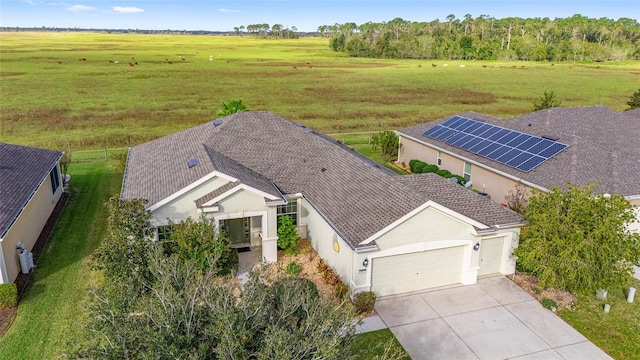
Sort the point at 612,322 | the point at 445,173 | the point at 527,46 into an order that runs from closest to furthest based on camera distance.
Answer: the point at 612,322 → the point at 445,173 → the point at 527,46

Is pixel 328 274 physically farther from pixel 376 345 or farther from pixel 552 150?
pixel 552 150

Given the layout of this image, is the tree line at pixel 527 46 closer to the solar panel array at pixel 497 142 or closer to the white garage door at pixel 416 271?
the solar panel array at pixel 497 142

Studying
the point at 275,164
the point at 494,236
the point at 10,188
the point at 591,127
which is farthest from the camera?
the point at 591,127

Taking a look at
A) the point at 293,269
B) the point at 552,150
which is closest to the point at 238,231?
the point at 293,269

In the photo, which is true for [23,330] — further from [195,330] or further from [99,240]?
[195,330]

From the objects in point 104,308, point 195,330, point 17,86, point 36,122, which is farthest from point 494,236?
point 17,86

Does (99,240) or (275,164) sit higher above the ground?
(275,164)

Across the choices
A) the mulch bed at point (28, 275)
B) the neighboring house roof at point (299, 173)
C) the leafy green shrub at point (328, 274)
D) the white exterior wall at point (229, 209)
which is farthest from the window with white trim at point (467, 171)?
the mulch bed at point (28, 275)
